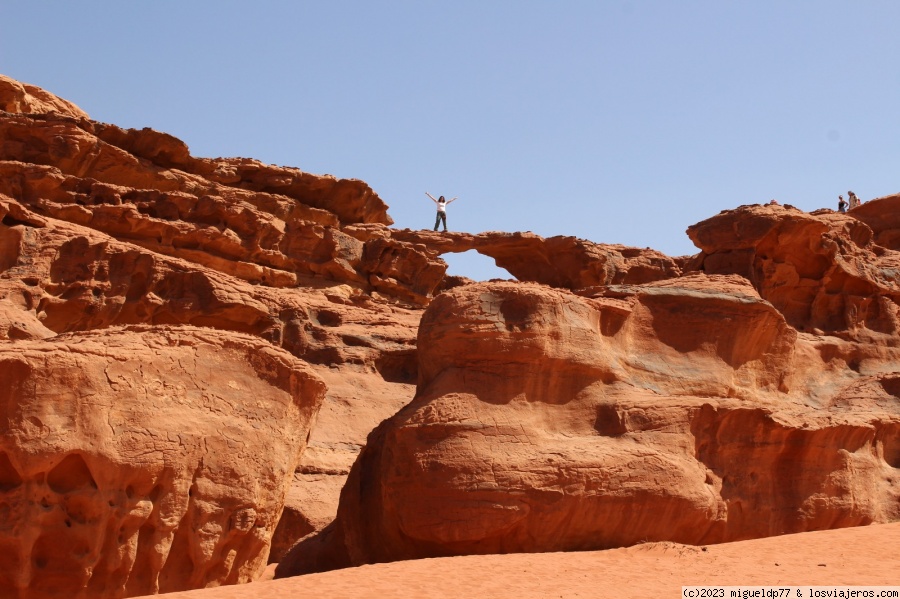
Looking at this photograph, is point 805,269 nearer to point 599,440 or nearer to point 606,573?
point 599,440

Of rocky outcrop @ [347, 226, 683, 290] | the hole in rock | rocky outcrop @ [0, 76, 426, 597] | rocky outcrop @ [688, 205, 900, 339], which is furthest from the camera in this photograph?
rocky outcrop @ [347, 226, 683, 290]

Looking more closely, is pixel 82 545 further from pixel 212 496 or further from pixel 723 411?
pixel 723 411

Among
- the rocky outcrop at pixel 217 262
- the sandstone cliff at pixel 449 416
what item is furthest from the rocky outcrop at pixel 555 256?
the sandstone cliff at pixel 449 416

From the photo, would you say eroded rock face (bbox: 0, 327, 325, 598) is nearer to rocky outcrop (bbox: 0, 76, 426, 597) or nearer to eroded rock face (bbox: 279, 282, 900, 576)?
eroded rock face (bbox: 279, 282, 900, 576)

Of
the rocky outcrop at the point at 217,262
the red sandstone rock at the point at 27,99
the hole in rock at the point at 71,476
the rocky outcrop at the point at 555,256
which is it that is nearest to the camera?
the hole in rock at the point at 71,476

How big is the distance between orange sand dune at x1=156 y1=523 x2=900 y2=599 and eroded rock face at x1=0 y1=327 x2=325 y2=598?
0.61 meters

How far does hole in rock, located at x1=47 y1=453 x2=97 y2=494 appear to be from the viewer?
8.94 metres

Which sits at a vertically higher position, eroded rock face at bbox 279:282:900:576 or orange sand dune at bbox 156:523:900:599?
eroded rock face at bbox 279:282:900:576

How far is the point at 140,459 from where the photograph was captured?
9.18 m

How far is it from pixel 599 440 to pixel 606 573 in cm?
183

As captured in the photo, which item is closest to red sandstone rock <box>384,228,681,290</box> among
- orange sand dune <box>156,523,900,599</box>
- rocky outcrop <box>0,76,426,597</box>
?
rocky outcrop <box>0,76,426,597</box>

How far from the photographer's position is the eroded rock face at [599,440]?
1064cm

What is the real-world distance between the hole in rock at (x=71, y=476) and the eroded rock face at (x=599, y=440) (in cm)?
315

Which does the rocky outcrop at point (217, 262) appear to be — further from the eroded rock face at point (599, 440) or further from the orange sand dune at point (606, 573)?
the orange sand dune at point (606, 573)
